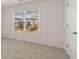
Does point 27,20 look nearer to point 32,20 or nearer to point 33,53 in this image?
point 32,20

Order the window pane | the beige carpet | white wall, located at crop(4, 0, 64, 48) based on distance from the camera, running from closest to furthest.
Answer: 1. the beige carpet
2. white wall, located at crop(4, 0, 64, 48)
3. the window pane

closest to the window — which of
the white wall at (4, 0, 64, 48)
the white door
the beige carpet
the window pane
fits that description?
the window pane

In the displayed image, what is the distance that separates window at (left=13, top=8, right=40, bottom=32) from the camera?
6.77 metres

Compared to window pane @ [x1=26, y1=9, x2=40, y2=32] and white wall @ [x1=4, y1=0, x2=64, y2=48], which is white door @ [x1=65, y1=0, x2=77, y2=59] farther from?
window pane @ [x1=26, y1=9, x2=40, y2=32]

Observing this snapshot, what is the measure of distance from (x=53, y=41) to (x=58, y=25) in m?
0.84

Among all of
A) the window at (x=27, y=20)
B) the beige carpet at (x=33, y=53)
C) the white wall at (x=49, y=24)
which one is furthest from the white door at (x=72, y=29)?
the window at (x=27, y=20)

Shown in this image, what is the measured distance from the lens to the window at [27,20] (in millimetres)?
6765

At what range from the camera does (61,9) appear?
17.7ft

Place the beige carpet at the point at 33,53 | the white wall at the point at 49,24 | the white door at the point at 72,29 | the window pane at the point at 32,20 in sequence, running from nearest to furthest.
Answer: the white door at the point at 72,29, the beige carpet at the point at 33,53, the white wall at the point at 49,24, the window pane at the point at 32,20

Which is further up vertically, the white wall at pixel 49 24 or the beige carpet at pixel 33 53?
the white wall at pixel 49 24

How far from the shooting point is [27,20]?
291 inches

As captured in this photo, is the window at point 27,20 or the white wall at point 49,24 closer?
the white wall at point 49,24

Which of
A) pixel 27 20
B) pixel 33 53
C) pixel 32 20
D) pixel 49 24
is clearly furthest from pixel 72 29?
pixel 27 20

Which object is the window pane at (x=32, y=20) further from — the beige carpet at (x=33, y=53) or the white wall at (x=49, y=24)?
the beige carpet at (x=33, y=53)
